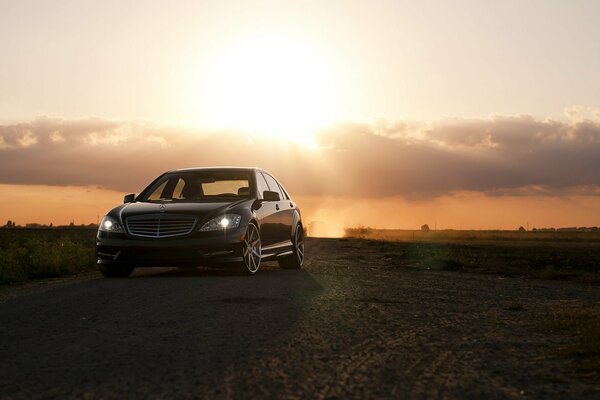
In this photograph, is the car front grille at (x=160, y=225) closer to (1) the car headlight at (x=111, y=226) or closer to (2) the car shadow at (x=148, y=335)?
(1) the car headlight at (x=111, y=226)

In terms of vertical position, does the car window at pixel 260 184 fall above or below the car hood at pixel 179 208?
above

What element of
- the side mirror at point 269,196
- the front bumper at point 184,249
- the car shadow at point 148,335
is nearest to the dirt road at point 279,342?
the car shadow at point 148,335

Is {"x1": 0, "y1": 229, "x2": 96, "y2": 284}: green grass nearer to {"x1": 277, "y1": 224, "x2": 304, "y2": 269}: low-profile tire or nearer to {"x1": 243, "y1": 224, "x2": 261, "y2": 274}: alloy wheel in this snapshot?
{"x1": 277, "y1": 224, "x2": 304, "y2": 269}: low-profile tire

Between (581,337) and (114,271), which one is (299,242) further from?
(581,337)

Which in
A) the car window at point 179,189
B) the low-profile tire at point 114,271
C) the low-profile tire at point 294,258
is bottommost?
the low-profile tire at point 114,271

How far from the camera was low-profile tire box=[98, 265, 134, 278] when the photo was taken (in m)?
13.2

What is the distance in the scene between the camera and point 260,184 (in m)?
14.4

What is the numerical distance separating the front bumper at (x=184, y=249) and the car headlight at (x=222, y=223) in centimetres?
8

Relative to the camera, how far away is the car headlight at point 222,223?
1261cm

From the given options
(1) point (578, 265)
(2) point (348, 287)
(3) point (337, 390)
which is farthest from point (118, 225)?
(1) point (578, 265)

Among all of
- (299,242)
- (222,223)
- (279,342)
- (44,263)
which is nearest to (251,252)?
(222,223)

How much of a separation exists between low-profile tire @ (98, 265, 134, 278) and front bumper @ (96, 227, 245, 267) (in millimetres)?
519

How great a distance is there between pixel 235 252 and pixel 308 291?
2365 mm

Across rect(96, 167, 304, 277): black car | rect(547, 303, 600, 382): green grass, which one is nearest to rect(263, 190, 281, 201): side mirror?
rect(96, 167, 304, 277): black car
